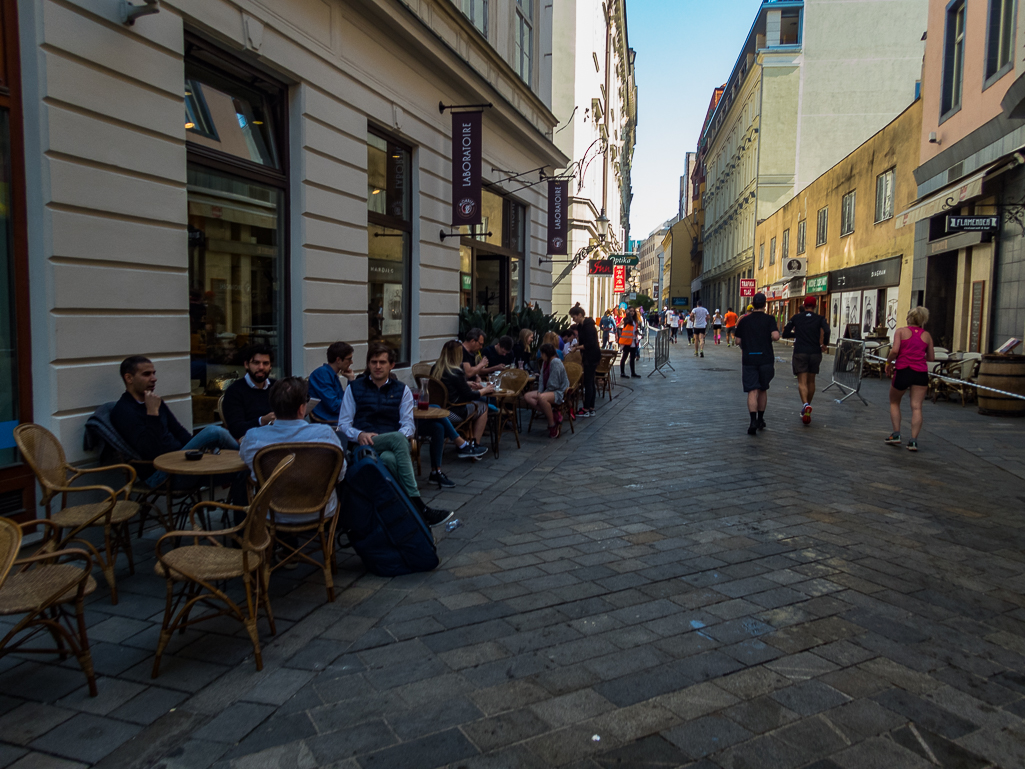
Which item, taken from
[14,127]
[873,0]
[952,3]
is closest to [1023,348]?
[952,3]

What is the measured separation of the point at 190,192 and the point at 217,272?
0.75m

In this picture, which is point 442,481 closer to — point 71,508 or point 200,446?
point 200,446

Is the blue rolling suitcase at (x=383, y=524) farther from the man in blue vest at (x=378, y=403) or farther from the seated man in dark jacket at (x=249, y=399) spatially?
the seated man in dark jacket at (x=249, y=399)

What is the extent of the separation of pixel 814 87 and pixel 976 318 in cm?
2576

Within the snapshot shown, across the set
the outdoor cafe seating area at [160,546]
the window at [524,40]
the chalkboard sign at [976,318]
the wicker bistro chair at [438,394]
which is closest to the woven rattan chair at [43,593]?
the outdoor cafe seating area at [160,546]

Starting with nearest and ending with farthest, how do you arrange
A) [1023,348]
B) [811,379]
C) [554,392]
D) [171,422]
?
[171,422]
[554,392]
[811,379]
[1023,348]

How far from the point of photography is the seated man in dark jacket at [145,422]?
491 centimetres

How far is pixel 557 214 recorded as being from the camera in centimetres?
1797

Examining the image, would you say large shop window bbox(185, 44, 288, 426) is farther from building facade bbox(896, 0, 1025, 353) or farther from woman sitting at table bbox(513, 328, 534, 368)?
building facade bbox(896, 0, 1025, 353)

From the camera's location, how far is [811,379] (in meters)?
11.1

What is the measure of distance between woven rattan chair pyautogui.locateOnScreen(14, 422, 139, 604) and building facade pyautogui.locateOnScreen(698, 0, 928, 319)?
38.6 m

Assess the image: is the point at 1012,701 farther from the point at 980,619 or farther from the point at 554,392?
the point at 554,392

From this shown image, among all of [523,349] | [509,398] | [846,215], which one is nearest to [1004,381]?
[523,349]

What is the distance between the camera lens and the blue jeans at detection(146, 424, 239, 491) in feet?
15.9
